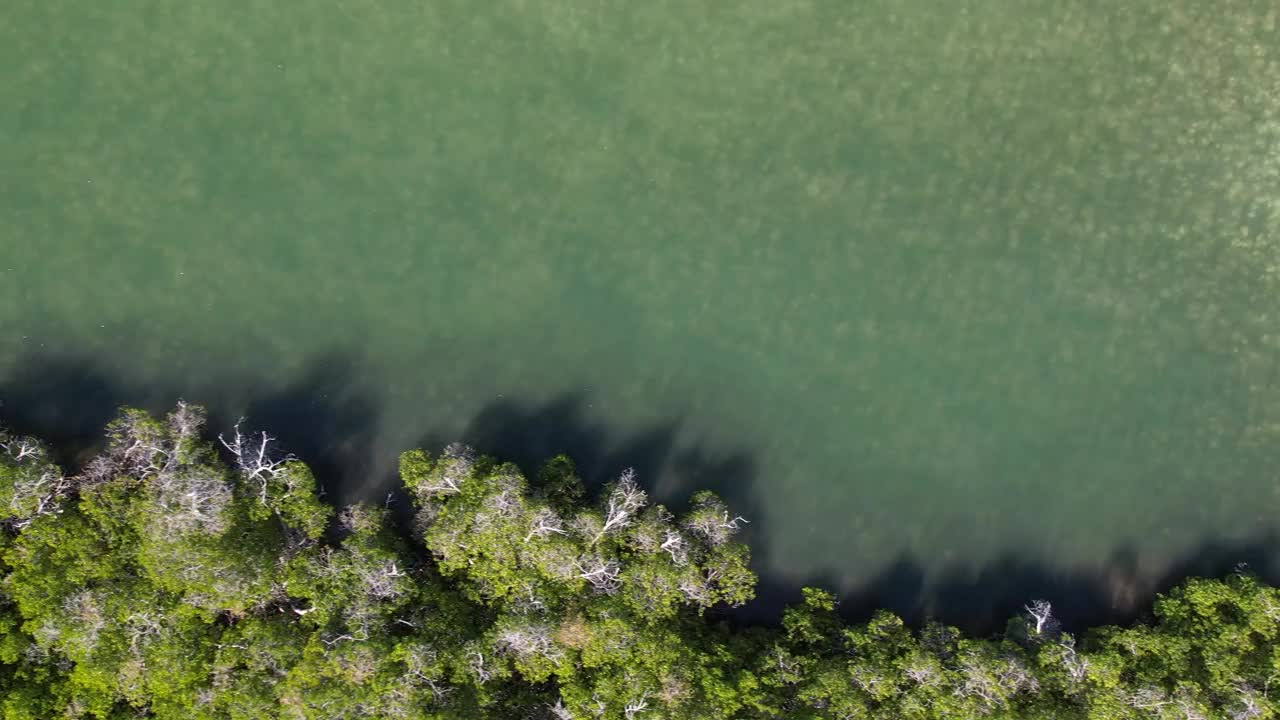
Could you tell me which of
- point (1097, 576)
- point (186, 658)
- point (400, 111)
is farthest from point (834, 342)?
point (186, 658)

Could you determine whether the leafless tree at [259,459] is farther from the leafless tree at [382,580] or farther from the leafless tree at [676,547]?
the leafless tree at [676,547]

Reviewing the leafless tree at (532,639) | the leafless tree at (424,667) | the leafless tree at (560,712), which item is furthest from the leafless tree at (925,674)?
the leafless tree at (424,667)

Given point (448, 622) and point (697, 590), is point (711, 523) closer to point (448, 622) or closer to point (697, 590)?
point (697, 590)

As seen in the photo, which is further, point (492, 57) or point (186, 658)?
point (492, 57)

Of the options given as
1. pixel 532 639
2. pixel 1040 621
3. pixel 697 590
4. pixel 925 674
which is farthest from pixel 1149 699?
pixel 532 639

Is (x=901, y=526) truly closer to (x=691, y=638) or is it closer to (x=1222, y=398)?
(x=691, y=638)
